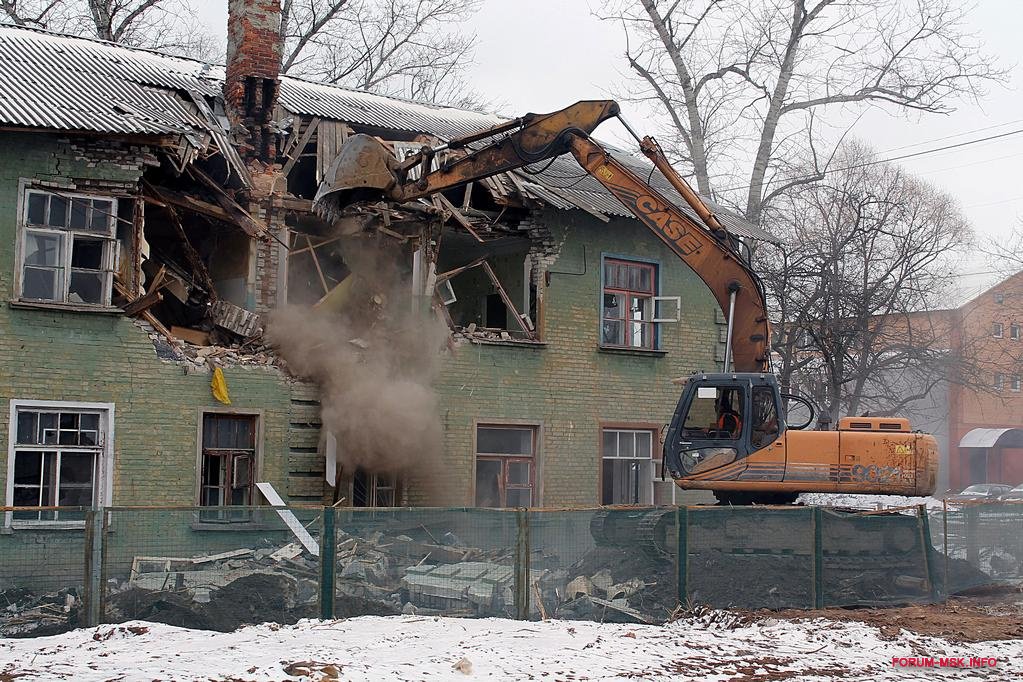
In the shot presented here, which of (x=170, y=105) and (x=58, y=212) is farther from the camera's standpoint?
(x=170, y=105)

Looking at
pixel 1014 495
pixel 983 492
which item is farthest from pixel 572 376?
pixel 983 492

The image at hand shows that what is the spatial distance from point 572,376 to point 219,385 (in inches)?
235

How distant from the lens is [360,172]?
14.1 meters

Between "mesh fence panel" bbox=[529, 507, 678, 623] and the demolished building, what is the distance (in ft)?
12.0

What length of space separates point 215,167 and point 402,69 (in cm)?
2116

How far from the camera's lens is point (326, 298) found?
55.6 feet

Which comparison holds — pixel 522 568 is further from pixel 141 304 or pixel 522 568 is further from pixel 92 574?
pixel 141 304

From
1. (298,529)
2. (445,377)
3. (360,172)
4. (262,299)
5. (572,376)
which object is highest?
(360,172)

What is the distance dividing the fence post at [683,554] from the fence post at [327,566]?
378 centimetres

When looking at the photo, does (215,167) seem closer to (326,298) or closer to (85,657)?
(326,298)

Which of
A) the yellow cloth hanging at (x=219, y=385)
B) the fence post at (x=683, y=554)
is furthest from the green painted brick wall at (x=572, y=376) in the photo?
the fence post at (x=683, y=554)

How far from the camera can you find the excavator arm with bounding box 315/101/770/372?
46.5 feet

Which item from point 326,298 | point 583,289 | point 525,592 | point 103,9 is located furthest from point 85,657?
point 103,9

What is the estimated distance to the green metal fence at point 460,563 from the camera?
10578mm
